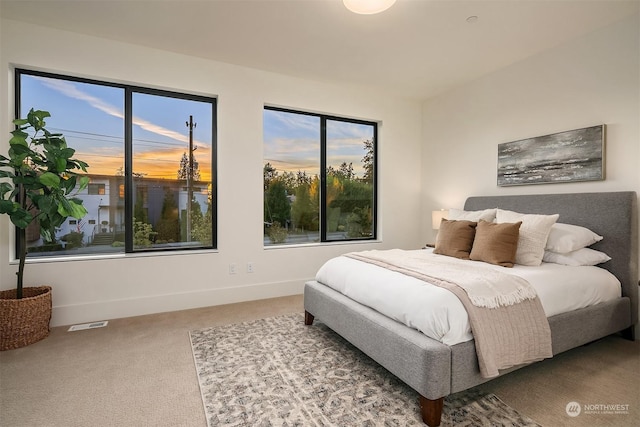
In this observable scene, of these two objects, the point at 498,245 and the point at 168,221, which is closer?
the point at 498,245

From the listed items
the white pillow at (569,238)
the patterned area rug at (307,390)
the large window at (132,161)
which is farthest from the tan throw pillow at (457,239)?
the large window at (132,161)

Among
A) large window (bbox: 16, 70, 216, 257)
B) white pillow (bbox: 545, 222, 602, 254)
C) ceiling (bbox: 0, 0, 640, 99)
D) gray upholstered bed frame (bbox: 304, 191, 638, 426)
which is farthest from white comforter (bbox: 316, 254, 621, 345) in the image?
ceiling (bbox: 0, 0, 640, 99)

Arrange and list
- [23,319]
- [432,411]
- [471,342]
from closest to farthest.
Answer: [432,411]
[471,342]
[23,319]

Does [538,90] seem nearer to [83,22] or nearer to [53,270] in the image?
[83,22]

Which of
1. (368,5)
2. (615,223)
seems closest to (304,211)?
(368,5)

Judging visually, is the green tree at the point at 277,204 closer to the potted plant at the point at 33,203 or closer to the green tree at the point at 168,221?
the green tree at the point at 168,221

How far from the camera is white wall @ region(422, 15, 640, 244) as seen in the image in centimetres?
273

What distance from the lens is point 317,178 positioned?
14.5ft

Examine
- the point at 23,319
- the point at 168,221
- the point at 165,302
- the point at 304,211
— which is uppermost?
the point at 304,211

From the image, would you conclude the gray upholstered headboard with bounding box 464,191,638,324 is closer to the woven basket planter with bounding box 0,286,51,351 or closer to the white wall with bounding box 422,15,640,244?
the white wall with bounding box 422,15,640,244

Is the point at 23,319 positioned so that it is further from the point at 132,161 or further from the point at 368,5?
Result: the point at 368,5

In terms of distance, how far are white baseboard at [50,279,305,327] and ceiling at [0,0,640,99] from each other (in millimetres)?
2599

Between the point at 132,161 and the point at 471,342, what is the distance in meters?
3.49

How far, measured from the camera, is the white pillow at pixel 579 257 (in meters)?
2.64
